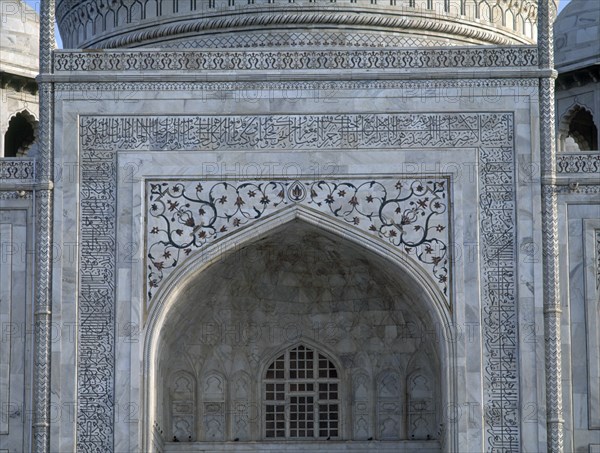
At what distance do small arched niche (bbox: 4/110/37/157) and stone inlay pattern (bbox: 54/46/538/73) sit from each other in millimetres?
2925

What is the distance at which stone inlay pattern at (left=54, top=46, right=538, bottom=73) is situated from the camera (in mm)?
15617

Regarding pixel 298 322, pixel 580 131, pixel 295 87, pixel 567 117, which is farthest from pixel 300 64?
pixel 580 131

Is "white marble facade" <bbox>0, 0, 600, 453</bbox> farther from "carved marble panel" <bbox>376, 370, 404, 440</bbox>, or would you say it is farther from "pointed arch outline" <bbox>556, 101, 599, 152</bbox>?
"pointed arch outline" <bbox>556, 101, 599, 152</bbox>

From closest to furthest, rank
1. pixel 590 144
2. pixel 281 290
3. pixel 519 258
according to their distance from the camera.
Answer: pixel 519 258
pixel 281 290
pixel 590 144

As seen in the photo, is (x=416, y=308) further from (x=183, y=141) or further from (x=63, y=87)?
(x=63, y=87)

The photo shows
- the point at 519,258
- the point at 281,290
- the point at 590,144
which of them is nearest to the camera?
the point at 519,258

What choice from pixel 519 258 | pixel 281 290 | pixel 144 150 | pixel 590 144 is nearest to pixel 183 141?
pixel 144 150

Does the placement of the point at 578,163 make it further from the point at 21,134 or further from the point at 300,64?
the point at 21,134

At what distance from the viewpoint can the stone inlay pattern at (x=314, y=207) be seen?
15391 millimetres

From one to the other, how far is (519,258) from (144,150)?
10.3 feet

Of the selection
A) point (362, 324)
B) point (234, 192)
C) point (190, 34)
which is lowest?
point (362, 324)

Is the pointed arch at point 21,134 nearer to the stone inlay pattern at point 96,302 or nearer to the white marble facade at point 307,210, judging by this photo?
the white marble facade at point 307,210

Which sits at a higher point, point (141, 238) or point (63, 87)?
point (63, 87)

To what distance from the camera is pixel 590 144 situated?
61.3ft
